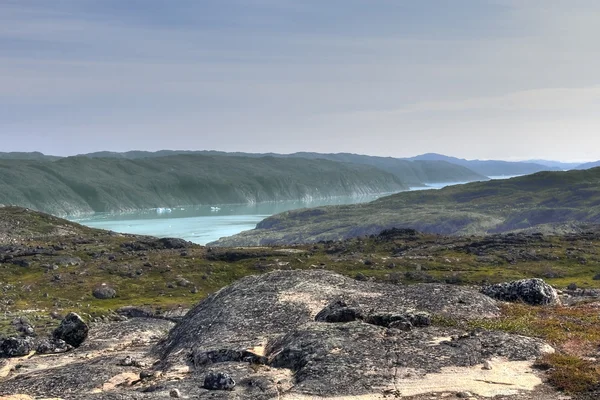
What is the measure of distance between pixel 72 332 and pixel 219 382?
23.6 m

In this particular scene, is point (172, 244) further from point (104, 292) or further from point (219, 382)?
point (219, 382)

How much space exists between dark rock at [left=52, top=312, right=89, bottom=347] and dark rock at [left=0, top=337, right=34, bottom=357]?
233 cm

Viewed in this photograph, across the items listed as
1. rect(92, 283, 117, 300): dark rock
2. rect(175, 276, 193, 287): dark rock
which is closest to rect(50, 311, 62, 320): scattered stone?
rect(92, 283, 117, 300): dark rock

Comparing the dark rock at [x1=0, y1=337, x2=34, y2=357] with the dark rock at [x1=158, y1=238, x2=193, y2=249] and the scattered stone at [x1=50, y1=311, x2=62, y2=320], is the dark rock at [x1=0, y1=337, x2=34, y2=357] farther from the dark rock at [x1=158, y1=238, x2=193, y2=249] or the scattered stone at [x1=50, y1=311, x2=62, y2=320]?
the dark rock at [x1=158, y1=238, x2=193, y2=249]

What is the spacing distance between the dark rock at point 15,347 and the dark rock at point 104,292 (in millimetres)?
36134

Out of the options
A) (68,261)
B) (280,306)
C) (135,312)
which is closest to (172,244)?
(68,261)

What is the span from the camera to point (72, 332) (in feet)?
143

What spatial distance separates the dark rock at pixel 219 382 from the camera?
25484 millimetres

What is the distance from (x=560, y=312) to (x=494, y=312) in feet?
14.4

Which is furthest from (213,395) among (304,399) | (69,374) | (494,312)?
(494,312)

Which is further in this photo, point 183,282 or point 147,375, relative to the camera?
point 183,282

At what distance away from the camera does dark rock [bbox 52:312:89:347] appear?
43.4m

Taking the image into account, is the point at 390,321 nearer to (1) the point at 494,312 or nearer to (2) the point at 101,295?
(1) the point at 494,312

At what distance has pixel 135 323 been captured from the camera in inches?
2032
